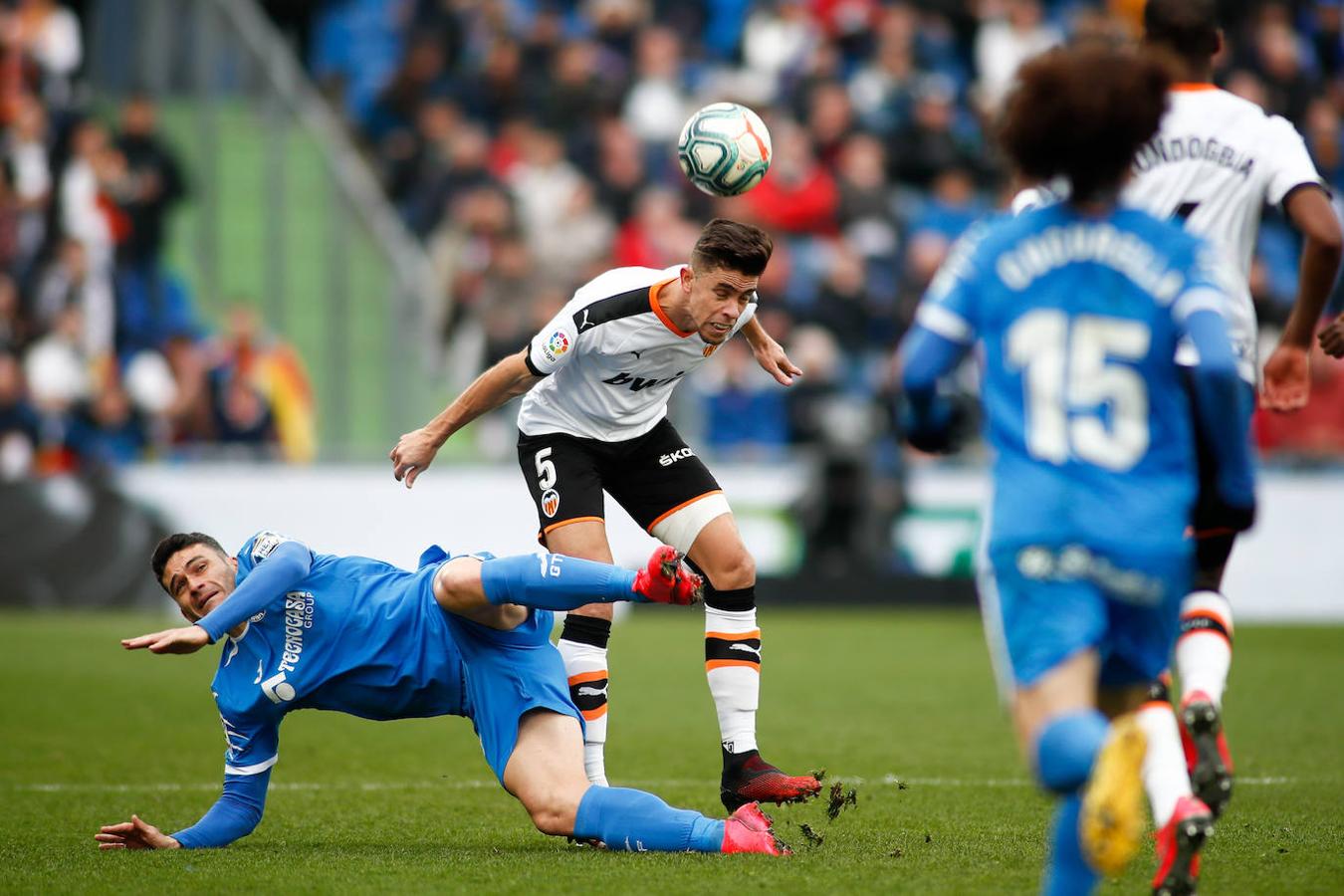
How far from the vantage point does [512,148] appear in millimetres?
19125

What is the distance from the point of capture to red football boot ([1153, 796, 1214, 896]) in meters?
4.29

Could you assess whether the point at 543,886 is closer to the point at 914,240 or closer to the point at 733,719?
the point at 733,719

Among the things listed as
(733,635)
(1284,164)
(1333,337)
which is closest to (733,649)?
(733,635)

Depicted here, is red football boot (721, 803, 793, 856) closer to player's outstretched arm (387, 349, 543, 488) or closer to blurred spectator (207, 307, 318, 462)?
player's outstretched arm (387, 349, 543, 488)

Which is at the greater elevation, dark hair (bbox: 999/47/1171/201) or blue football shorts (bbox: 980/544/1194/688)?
dark hair (bbox: 999/47/1171/201)

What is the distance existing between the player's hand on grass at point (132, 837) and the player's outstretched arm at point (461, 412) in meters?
1.49

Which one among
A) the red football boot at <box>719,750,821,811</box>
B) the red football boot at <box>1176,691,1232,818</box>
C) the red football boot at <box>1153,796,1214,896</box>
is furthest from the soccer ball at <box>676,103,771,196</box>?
the red football boot at <box>1153,796,1214,896</box>

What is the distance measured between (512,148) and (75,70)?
17.3 feet

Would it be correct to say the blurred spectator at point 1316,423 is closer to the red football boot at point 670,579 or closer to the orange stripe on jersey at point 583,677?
the orange stripe on jersey at point 583,677

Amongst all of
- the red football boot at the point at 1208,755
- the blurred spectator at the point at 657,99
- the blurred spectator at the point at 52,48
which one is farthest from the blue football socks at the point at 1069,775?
the blurred spectator at the point at 52,48

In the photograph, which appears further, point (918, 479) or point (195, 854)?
point (918, 479)

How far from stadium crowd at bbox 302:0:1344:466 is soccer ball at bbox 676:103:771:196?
28.4ft

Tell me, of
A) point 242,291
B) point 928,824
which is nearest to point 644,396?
point 928,824

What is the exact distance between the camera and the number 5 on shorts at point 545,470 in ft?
22.2
